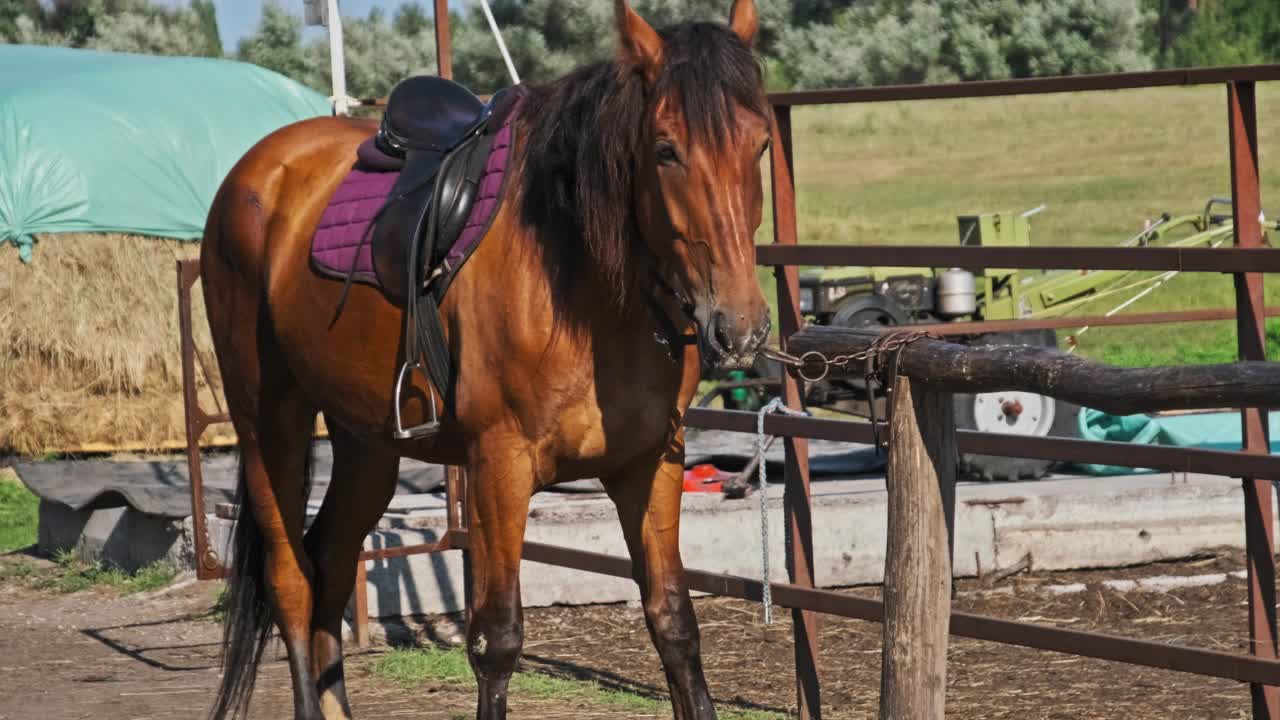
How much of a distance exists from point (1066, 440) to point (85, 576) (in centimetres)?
527

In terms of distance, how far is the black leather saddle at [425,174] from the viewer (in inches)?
170

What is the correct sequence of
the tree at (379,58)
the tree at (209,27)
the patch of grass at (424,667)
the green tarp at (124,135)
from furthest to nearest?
the tree at (209,27) < the tree at (379,58) < the green tarp at (124,135) < the patch of grass at (424,667)

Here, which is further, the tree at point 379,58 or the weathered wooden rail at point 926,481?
the tree at point 379,58

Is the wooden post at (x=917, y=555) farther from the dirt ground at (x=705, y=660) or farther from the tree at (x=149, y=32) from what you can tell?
the tree at (x=149, y=32)

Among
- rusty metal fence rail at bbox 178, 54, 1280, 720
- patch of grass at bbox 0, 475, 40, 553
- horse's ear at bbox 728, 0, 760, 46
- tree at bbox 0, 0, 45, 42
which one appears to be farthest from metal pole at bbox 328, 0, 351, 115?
tree at bbox 0, 0, 45, 42

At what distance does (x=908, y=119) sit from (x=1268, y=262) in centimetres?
2913

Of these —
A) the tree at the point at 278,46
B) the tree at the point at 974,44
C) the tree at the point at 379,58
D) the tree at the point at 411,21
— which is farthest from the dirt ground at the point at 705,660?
the tree at the point at 411,21

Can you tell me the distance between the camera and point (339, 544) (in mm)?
5344

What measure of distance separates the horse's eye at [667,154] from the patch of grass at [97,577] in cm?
493

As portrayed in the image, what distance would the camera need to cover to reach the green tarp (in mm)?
12125

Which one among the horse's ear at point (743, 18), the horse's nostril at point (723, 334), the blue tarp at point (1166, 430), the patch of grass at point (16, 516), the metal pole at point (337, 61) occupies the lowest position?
the patch of grass at point (16, 516)

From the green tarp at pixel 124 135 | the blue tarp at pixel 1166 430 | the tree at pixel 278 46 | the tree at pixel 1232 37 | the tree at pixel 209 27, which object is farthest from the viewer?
the tree at pixel 209 27

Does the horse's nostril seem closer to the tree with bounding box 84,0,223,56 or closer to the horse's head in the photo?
the horse's head

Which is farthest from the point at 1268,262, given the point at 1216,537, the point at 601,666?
the point at 1216,537
